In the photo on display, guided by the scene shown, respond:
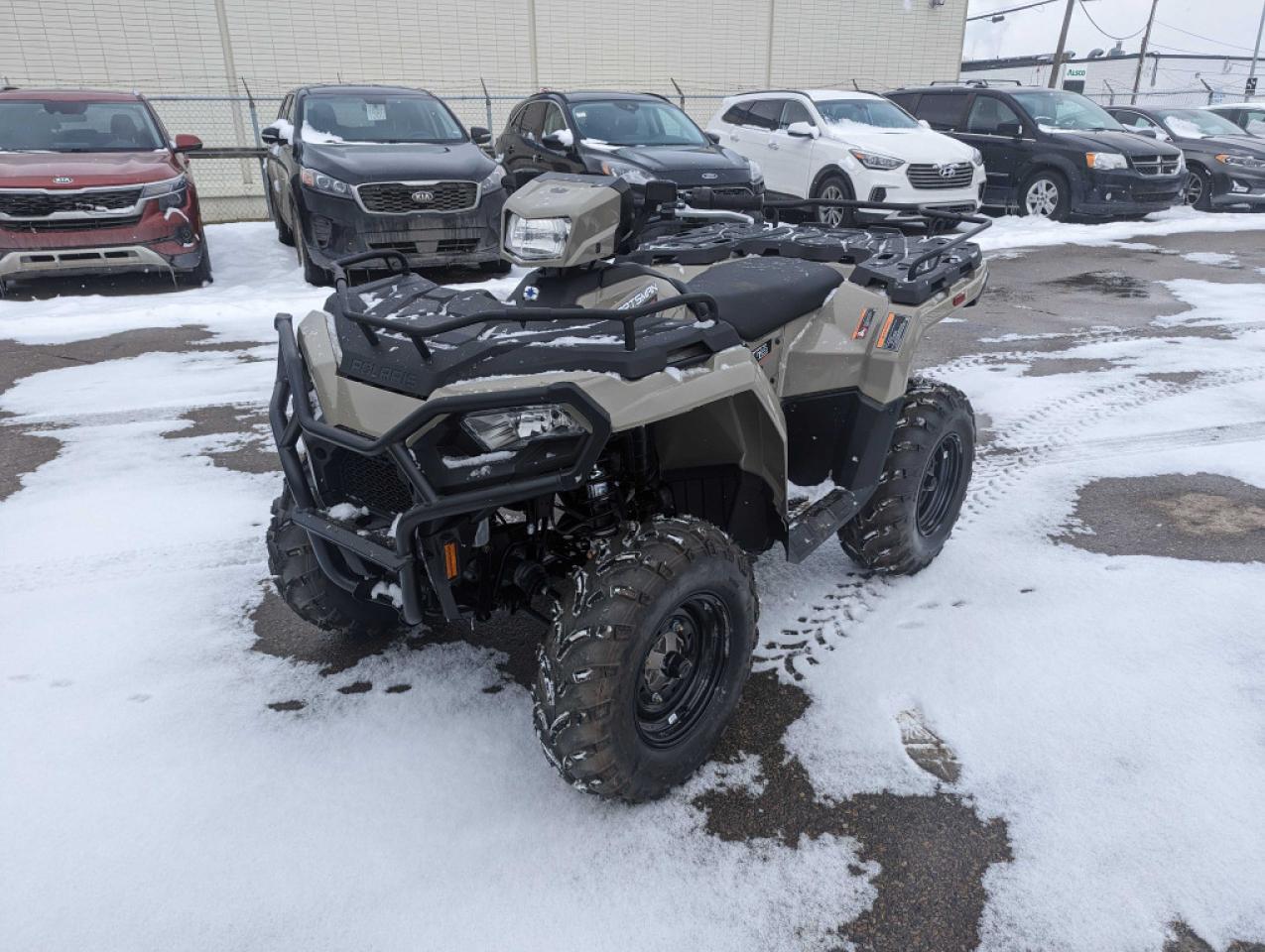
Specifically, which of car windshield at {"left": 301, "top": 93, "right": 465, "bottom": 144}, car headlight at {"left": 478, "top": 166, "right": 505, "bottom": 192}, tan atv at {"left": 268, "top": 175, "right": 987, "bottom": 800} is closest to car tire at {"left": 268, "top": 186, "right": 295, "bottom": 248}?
car windshield at {"left": 301, "top": 93, "right": 465, "bottom": 144}

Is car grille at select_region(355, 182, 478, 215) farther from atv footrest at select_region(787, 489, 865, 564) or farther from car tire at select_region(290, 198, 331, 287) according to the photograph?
atv footrest at select_region(787, 489, 865, 564)

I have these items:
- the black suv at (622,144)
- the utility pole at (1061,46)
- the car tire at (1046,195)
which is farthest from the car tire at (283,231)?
the utility pole at (1061,46)

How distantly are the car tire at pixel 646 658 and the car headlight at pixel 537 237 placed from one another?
799 millimetres

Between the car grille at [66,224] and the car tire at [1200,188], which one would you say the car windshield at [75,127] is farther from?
the car tire at [1200,188]

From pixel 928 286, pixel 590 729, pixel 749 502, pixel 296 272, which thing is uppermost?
pixel 928 286

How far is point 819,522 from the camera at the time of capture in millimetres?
2900

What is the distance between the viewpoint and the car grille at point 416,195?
7867 mm

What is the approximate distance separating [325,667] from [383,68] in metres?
16.9

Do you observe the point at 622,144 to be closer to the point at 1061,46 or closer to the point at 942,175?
the point at 942,175

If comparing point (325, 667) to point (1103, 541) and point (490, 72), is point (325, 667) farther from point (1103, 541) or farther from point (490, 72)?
point (490, 72)

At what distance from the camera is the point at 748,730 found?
2613mm

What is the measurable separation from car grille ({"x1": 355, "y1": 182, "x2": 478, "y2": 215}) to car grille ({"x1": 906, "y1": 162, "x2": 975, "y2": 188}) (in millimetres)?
5655

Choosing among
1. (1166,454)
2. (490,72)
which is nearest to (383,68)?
(490,72)

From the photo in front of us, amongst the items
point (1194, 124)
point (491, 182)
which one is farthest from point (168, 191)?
point (1194, 124)
